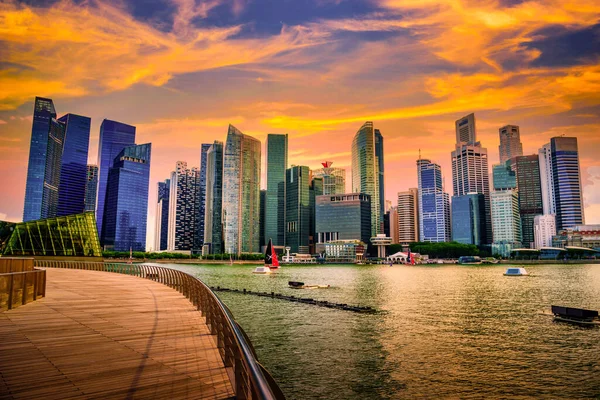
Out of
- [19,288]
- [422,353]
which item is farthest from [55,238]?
[422,353]

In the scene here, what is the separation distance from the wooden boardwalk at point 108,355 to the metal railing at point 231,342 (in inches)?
15.1

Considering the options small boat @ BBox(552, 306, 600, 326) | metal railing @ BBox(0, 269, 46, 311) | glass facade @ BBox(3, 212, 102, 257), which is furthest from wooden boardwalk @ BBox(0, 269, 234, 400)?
glass facade @ BBox(3, 212, 102, 257)

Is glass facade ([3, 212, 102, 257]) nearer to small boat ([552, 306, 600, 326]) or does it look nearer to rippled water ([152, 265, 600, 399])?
rippled water ([152, 265, 600, 399])

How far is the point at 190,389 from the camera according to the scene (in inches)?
351

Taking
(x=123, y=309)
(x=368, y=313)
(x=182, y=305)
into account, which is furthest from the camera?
(x=368, y=313)

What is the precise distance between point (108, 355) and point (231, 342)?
177 inches

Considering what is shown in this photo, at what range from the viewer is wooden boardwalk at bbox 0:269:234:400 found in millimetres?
8758

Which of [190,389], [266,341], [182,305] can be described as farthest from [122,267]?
[190,389]

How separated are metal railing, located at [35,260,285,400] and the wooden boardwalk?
384 millimetres

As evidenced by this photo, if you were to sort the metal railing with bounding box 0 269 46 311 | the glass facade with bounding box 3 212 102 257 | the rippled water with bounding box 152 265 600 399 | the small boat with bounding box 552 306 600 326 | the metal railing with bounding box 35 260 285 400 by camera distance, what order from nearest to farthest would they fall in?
the metal railing with bounding box 35 260 285 400 < the metal railing with bounding box 0 269 46 311 < the rippled water with bounding box 152 265 600 399 < the small boat with bounding box 552 306 600 326 < the glass facade with bounding box 3 212 102 257

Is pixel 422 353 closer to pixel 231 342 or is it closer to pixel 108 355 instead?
pixel 231 342

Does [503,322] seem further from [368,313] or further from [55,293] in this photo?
[55,293]

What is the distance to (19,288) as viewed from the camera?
20.5m

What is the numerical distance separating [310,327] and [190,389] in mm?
27677
